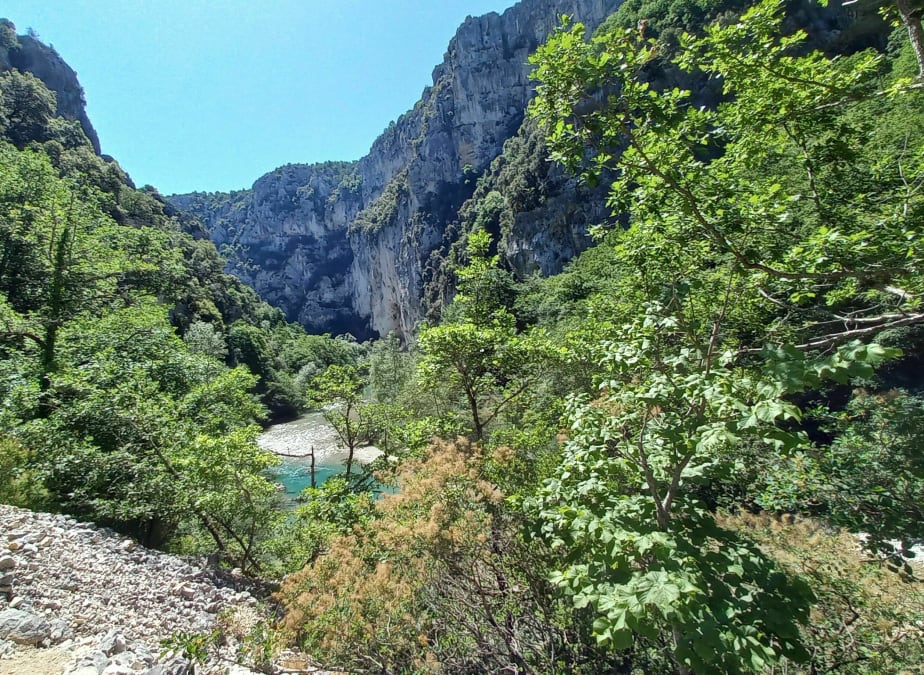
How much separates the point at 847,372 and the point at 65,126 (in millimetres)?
69786

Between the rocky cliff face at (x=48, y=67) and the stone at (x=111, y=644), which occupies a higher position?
the rocky cliff face at (x=48, y=67)

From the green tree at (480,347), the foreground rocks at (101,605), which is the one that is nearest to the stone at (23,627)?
the foreground rocks at (101,605)

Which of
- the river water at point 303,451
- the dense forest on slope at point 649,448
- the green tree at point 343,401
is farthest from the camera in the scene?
the river water at point 303,451

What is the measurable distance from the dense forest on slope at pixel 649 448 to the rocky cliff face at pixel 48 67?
72.3 m

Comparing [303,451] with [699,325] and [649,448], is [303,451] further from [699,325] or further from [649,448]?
[699,325]

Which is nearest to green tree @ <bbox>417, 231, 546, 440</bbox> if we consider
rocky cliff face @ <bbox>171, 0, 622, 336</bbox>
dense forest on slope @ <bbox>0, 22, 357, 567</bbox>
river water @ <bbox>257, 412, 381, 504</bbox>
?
dense forest on slope @ <bbox>0, 22, 357, 567</bbox>

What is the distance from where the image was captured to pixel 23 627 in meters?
3.46

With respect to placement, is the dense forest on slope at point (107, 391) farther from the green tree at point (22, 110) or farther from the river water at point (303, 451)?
the green tree at point (22, 110)

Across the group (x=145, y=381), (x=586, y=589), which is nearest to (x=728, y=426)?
(x=586, y=589)

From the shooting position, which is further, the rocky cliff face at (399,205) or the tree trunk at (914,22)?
the rocky cliff face at (399,205)

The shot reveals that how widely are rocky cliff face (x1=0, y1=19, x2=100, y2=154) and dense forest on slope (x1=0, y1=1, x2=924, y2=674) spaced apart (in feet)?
237

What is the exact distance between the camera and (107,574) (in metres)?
5.10

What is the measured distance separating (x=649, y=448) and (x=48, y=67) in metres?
89.5

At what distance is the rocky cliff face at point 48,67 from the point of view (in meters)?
52.4
